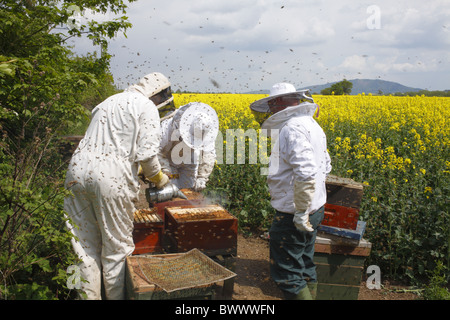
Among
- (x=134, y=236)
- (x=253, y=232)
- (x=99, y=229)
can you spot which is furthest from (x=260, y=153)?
(x=99, y=229)

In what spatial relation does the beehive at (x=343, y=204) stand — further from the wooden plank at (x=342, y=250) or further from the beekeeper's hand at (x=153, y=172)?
the beekeeper's hand at (x=153, y=172)

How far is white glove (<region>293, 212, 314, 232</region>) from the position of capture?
3.21m

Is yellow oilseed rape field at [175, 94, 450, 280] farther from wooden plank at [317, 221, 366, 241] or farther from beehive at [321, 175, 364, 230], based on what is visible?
beehive at [321, 175, 364, 230]

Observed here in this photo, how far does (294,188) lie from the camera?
3.26 meters

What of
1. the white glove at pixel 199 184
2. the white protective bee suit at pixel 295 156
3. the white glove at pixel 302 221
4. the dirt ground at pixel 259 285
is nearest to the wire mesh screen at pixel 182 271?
the white glove at pixel 302 221

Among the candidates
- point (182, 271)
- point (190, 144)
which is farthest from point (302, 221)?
point (190, 144)

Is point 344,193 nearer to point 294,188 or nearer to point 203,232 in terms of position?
point 294,188

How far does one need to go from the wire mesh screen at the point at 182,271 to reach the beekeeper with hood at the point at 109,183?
0.35 meters

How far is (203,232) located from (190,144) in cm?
173

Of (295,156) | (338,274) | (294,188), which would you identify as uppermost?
(295,156)

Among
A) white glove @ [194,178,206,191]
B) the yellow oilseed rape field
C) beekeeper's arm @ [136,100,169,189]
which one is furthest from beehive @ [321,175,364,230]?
white glove @ [194,178,206,191]

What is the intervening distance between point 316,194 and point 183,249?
143 cm

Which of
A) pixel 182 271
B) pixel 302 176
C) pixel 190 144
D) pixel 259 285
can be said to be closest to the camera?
pixel 182 271

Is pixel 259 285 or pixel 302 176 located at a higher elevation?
pixel 302 176
